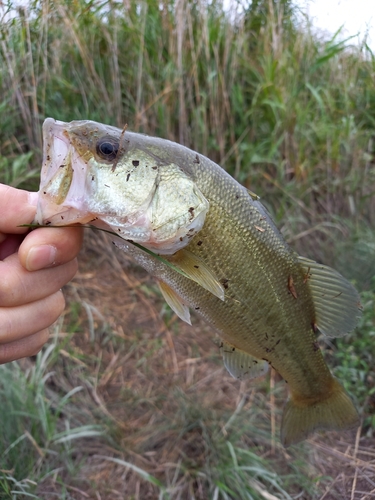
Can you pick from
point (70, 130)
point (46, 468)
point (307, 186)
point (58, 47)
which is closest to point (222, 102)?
point (307, 186)

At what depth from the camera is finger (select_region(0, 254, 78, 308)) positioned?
41.3 inches

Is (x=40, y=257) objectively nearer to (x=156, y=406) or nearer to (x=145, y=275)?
(x=156, y=406)

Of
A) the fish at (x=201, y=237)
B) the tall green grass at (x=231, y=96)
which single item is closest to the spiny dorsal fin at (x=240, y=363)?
the fish at (x=201, y=237)

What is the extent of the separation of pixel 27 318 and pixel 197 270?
1.68ft

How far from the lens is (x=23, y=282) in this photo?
1.07 m

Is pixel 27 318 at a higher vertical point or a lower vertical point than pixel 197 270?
lower

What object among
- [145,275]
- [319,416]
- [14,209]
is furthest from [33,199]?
[145,275]

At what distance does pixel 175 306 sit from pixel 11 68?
6.33ft

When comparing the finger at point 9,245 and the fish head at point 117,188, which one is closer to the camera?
the fish head at point 117,188

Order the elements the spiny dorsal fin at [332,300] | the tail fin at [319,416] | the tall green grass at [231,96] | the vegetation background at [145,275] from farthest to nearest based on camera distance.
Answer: the tall green grass at [231,96], the vegetation background at [145,275], the tail fin at [319,416], the spiny dorsal fin at [332,300]

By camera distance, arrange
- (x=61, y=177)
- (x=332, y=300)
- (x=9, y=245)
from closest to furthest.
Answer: (x=61, y=177)
(x=9, y=245)
(x=332, y=300)

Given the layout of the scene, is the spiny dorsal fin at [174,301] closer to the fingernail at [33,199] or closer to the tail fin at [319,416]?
the fingernail at [33,199]

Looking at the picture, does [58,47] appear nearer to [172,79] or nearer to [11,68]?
[11,68]

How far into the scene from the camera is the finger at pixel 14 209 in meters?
1.03
